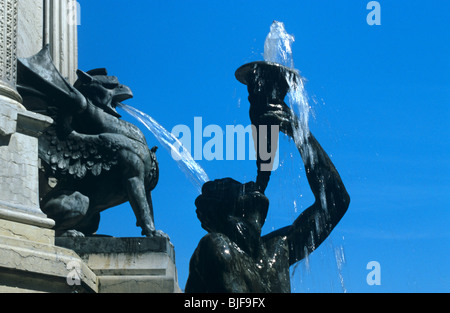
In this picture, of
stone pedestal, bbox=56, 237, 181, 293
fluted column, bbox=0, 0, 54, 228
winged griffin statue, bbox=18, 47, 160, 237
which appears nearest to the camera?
fluted column, bbox=0, 0, 54, 228

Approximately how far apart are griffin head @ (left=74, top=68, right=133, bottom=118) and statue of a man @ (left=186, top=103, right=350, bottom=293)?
2.84 metres

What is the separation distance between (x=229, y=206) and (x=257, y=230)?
0.35 metres

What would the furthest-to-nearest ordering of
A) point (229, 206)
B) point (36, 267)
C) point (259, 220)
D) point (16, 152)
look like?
point (16, 152)
point (36, 267)
point (259, 220)
point (229, 206)

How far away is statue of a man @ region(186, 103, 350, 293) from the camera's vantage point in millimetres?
9953

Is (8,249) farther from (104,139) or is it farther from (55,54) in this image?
(55,54)

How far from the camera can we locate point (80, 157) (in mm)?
13492

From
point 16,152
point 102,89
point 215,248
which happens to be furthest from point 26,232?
point 102,89

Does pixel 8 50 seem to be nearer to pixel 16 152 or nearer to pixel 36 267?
pixel 16 152

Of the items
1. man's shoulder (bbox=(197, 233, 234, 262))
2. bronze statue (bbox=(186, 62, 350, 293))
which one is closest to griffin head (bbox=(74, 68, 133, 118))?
bronze statue (bbox=(186, 62, 350, 293))

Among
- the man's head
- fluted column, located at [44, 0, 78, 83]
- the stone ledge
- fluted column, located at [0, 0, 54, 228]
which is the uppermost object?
fluted column, located at [44, 0, 78, 83]

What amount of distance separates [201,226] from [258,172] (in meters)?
1.17

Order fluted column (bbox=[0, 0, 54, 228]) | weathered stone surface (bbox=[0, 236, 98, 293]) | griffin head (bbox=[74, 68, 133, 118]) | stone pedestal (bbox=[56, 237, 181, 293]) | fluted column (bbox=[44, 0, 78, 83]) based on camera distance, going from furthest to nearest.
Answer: fluted column (bbox=[44, 0, 78, 83]) < griffin head (bbox=[74, 68, 133, 118]) < stone pedestal (bbox=[56, 237, 181, 293]) < fluted column (bbox=[0, 0, 54, 228]) < weathered stone surface (bbox=[0, 236, 98, 293])

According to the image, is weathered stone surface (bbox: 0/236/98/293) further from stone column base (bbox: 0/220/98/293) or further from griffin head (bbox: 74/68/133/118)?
griffin head (bbox: 74/68/133/118)
